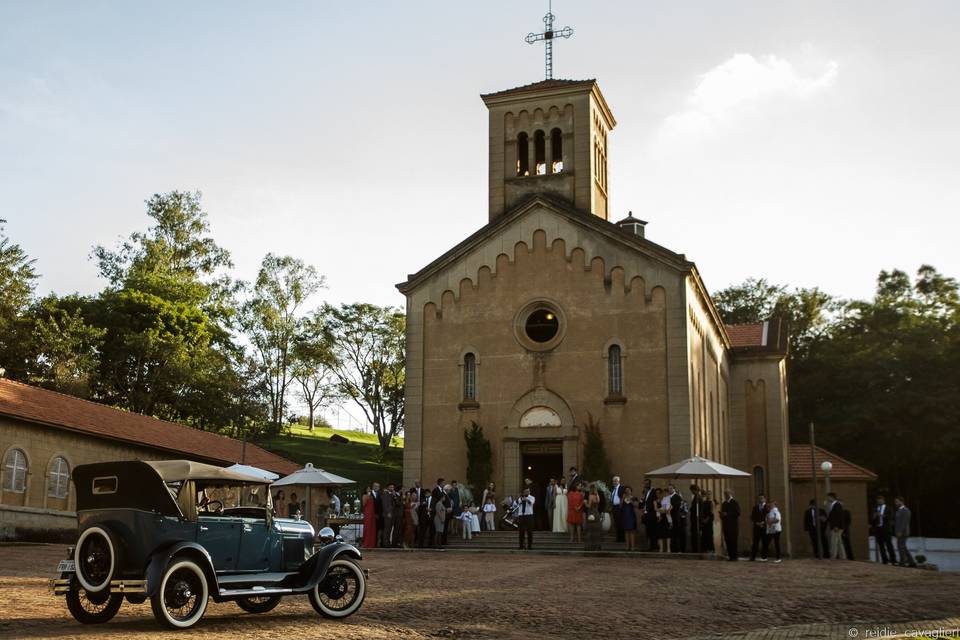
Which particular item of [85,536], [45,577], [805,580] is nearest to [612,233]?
[805,580]

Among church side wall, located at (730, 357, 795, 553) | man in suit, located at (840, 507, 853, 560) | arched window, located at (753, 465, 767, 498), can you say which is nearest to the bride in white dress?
man in suit, located at (840, 507, 853, 560)

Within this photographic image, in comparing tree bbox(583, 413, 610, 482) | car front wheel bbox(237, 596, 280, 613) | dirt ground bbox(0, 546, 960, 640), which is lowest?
dirt ground bbox(0, 546, 960, 640)

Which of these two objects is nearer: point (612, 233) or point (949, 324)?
point (612, 233)

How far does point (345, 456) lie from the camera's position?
7131 centimetres

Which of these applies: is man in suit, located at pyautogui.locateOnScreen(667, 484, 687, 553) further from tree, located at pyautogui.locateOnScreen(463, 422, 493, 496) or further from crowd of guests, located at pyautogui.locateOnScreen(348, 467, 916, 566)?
tree, located at pyautogui.locateOnScreen(463, 422, 493, 496)

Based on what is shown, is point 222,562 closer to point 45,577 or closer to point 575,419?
point 45,577

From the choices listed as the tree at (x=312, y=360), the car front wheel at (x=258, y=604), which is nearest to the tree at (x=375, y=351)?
the tree at (x=312, y=360)

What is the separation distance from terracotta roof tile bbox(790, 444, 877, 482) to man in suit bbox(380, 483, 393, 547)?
66.6 feet

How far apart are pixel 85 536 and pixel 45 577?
6.19 meters

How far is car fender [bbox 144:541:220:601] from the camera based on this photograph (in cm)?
1116

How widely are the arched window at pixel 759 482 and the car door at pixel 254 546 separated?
105 ft

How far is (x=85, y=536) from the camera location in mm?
11672

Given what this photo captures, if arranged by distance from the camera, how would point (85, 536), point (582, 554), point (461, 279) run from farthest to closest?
point (461, 279), point (582, 554), point (85, 536)

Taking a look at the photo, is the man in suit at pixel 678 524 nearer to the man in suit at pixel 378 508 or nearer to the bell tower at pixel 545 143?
the man in suit at pixel 378 508
